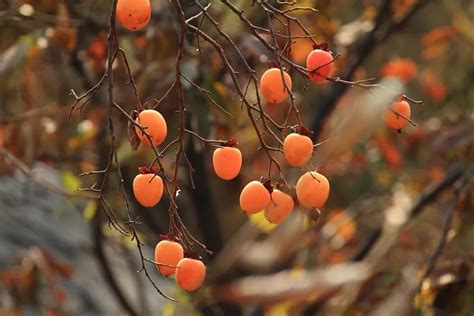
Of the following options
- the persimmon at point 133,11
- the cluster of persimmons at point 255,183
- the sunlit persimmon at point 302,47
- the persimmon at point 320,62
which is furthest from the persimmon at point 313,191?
the sunlit persimmon at point 302,47

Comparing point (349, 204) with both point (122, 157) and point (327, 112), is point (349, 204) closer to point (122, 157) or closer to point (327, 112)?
point (327, 112)

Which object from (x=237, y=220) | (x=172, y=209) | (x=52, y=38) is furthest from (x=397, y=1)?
(x=172, y=209)

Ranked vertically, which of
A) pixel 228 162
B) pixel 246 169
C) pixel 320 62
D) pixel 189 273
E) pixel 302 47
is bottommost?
pixel 246 169

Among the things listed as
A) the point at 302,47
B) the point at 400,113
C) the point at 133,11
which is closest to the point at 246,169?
the point at 302,47

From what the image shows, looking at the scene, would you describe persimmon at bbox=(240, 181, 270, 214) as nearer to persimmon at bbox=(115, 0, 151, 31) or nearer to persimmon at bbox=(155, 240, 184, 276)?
persimmon at bbox=(155, 240, 184, 276)

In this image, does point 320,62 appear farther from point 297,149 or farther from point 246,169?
point 246,169

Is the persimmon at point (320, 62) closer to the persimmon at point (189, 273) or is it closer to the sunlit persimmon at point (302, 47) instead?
the persimmon at point (189, 273)
